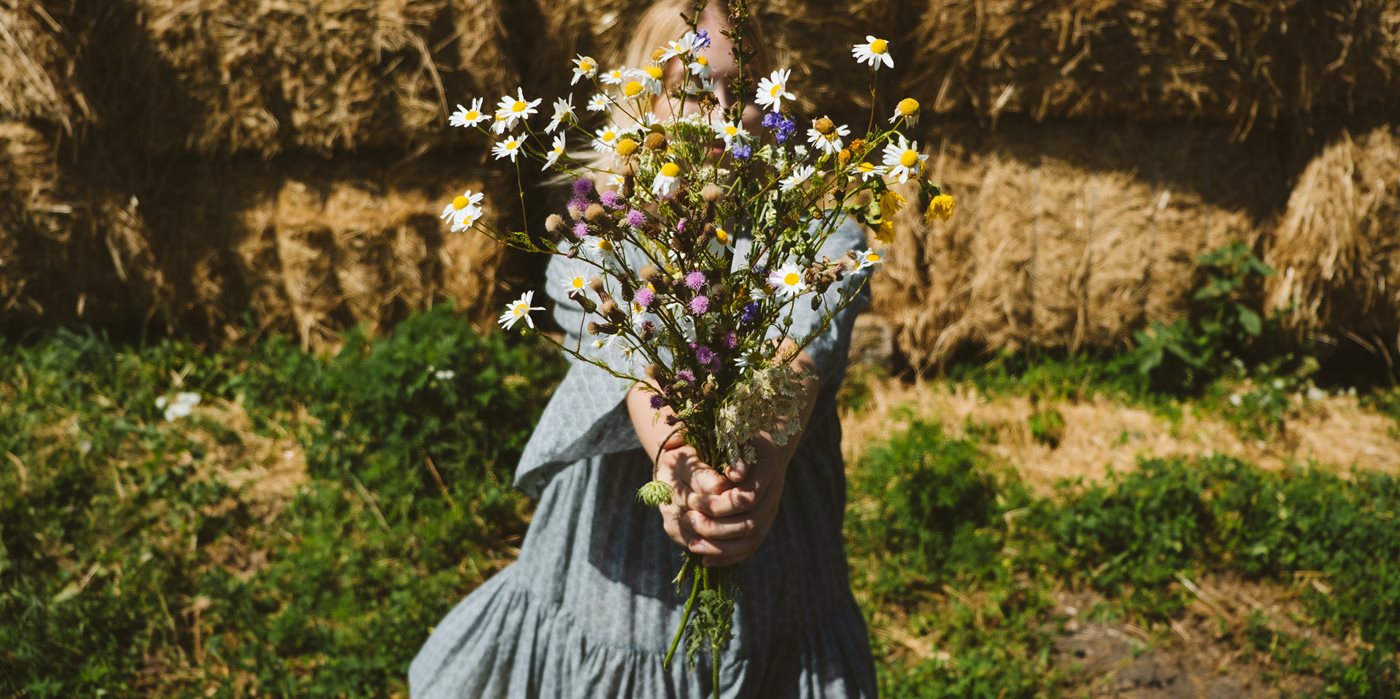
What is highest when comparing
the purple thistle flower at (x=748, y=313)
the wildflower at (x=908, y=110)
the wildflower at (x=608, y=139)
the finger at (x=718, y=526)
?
the wildflower at (x=908, y=110)

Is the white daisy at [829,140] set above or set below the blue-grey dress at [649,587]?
above

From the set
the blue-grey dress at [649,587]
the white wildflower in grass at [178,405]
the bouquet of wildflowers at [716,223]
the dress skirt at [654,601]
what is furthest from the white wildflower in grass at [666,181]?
the white wildflower in grass at [178,405]

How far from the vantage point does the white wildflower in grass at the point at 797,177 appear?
133cm

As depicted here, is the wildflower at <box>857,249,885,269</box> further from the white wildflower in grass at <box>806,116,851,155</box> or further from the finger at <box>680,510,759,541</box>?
the finger at <box>680,510,759,541</box>

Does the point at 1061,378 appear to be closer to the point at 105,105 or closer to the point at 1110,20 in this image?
the point at 1110,20

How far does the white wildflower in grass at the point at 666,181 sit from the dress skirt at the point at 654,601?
2.68 feet

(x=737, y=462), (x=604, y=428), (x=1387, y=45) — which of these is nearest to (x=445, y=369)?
(x=604, y=428)

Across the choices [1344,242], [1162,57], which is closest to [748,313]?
[1162,57]

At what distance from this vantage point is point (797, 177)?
1.34 m

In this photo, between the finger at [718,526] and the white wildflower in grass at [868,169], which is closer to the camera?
the white wildflower in grass at [868,169]

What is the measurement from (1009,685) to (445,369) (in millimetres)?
1962

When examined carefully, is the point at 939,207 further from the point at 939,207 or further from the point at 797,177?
the point at 797,177

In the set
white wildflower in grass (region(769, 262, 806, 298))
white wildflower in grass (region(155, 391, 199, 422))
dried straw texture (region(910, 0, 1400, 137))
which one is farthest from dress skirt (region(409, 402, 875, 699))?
dried straw texture (region(910, 0, 1400, 137))

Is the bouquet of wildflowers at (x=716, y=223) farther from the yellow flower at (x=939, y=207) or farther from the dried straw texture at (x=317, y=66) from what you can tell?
the dried straw texture at (x=317, y=66)
